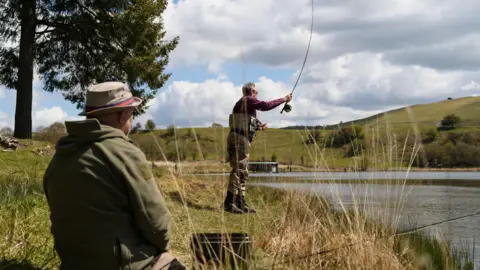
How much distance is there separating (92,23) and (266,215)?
12.5m

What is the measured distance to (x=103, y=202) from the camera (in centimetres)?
269

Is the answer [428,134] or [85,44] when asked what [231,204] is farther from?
[85,44]

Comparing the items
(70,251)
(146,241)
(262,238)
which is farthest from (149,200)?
(262,238)

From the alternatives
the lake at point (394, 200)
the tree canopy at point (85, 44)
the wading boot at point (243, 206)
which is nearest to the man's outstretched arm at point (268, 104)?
the lake at point (394, 200)

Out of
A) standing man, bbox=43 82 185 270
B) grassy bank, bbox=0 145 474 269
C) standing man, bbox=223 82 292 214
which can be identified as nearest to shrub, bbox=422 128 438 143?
grassy bank, bbox=0 145 474 269

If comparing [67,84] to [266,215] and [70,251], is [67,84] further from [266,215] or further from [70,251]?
[70,251]

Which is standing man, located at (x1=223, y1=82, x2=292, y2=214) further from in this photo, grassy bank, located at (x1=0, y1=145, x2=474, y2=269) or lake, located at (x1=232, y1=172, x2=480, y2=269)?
grassy bank, located at (x1=0, y1=145, x2=474, y2=269)

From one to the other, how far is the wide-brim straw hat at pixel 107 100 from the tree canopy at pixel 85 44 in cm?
1427

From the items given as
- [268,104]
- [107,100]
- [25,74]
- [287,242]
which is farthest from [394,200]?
[25,74]

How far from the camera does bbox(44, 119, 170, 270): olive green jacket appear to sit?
267cm

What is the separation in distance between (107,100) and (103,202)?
21.1 inches

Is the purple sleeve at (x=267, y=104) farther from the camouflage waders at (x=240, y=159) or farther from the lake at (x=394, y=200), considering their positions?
the lake at (x=394, y=200)

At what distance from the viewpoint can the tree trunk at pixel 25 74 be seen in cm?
1673

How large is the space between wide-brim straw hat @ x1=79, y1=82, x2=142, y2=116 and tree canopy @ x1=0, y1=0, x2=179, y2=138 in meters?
14.3
